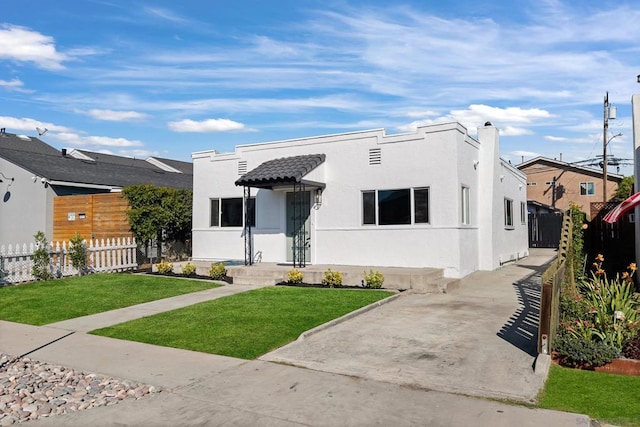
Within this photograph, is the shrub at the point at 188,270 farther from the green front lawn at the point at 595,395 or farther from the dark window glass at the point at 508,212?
the dark window glass at the point at 508,212

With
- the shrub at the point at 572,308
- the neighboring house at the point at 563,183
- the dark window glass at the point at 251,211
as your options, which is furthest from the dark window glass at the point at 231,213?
the neighboring house at the point at 563,183

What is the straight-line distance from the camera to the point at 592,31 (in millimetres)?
11188

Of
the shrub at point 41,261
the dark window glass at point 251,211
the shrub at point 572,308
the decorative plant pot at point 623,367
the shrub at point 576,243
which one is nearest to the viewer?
the decorative plant pot at point 623,367

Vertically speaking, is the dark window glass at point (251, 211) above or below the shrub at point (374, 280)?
above

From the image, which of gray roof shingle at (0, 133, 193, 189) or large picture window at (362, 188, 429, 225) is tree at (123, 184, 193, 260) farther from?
large picture window at (362, 188, 429, 225)

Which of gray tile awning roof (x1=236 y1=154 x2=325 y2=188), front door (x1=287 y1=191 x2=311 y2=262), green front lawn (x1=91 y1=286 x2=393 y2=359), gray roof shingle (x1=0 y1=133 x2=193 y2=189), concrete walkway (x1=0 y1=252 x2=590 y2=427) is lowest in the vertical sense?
concrete walkway (x1=0 y1=252 x2=590 y2=427)

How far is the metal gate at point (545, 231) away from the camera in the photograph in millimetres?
27812

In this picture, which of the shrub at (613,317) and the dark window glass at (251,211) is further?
the dark window glass at (251,211)

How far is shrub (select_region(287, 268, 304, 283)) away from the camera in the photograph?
43.0 feet

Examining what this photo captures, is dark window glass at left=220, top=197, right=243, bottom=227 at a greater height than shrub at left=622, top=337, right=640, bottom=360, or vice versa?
dark window glass at left=220, top=197, right=243, bottom=227

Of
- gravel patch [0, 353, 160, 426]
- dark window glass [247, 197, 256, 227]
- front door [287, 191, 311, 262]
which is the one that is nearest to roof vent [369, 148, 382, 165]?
front door [287, 191, 311, 262]

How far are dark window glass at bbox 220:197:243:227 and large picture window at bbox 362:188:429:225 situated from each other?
15.3 ft

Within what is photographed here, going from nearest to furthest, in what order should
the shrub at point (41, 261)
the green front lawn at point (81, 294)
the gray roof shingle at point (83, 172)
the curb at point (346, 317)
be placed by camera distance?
1. the curb at point (346, 317)
2. the green front lawn at point (81, 294)
3. the shrub at point (41, 261)
4. the gray roof shingle at point (83, 172)

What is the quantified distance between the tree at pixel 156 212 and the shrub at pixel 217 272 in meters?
4.32
